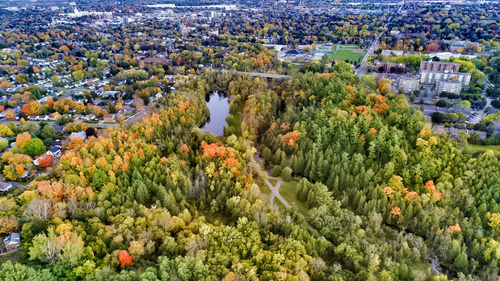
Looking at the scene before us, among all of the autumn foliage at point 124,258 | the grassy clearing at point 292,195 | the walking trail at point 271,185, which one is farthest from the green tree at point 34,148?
the grassy clearing at point 292,195

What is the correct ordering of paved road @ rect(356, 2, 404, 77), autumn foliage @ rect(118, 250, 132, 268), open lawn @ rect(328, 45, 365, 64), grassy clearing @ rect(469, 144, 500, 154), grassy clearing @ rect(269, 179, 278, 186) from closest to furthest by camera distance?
autumn foliage @ rect(118, 250, 132, 268) → grassy clearing @ rect(269, 179, 278, 186) → grassy clearing @ rect(469, 144, 500, 154) → paved road @ rect(356, 2, 404, 77) → open lawn @ rect(328, 45, 365, 64)

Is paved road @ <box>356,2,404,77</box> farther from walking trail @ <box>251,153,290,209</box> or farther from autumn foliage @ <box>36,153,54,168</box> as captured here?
autumn foliage @ <box>36,153,54,168</box>

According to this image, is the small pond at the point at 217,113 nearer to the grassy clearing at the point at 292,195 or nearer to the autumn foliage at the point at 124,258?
the grassy clearing at the point at 292,195

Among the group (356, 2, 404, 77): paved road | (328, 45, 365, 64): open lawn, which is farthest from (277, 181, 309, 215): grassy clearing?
(328, 45, 365, 64): open lawn

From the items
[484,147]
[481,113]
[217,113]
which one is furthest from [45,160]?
[481,113]

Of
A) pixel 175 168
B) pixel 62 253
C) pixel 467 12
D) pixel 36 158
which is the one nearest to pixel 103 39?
pixel 36 158

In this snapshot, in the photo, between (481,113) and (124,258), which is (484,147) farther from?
(124,258)

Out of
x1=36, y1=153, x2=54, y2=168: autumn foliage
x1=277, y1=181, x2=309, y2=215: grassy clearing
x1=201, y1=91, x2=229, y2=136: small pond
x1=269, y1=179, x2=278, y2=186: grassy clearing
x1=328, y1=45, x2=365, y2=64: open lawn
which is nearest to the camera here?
x1=277, y1=181, x2=309, y2=215: grassy clearing
